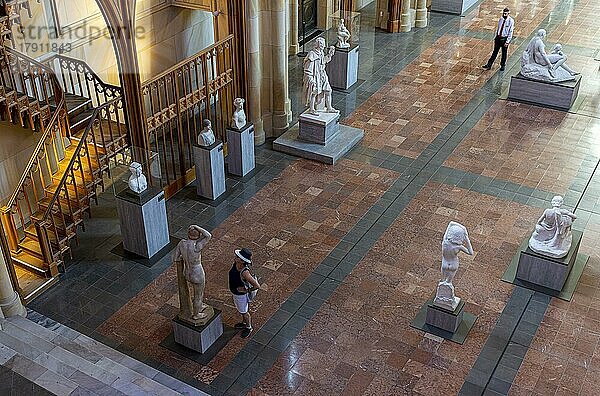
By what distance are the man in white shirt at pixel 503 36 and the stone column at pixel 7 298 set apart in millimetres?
11096

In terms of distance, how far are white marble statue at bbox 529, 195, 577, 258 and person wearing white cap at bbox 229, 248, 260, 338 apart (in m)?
3.70

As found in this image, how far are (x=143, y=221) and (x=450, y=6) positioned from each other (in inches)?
494

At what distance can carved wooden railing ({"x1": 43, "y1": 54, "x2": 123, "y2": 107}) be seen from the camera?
9977 millimetres

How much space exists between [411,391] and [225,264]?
10.4ft

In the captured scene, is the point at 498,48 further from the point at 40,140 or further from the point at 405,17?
the point at 40,140

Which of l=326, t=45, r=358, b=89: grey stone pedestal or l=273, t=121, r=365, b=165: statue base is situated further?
l=326, t=45, r=358, b=89: grey stone pedestal

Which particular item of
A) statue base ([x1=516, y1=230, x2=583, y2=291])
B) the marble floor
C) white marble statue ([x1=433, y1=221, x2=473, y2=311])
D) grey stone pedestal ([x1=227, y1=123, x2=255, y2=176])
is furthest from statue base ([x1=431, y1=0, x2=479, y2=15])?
white marble statue ([x1=433, y1=221, x2=473, y2=311])

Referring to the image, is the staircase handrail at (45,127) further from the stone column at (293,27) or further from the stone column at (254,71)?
the stone column at (293,27)

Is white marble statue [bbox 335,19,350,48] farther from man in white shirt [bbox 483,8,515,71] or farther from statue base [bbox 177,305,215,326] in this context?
statue base [bbox 177,305,215,326]

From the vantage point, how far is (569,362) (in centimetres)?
784

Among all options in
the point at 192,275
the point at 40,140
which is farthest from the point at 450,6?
the point at 192,275

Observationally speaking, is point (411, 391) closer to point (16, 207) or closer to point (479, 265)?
point (479, 265)

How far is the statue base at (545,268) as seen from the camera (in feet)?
28.7

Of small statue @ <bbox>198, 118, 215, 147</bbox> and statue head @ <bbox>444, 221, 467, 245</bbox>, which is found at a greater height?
statue head @ <bbox>444, 221, 467, 245</bbox>
